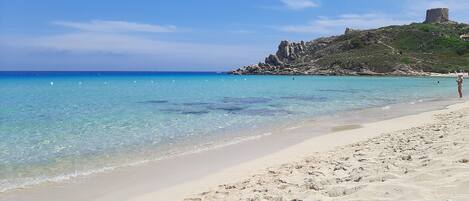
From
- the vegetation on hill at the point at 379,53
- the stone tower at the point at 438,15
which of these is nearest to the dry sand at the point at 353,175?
the vegetation on hill at the point at 379,53

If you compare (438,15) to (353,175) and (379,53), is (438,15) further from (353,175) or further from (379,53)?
(353,175)

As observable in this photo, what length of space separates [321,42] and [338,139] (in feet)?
466

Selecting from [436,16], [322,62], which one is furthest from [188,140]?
[436,16]

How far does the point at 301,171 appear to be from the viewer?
9648mm

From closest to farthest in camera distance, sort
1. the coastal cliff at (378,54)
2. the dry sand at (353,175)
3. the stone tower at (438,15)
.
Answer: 1. the dry sand at (353,175)
2. the coastal cliff at (378,54)
3. the stone tower at (438,15)

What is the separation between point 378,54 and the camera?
4793 inches

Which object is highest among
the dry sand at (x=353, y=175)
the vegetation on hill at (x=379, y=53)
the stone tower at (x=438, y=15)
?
the stone tower at (x=438, y=15)

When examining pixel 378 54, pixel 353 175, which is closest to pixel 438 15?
pixel 378 54

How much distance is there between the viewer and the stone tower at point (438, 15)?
568 ft

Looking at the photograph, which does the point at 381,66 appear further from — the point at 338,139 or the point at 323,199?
the point at 323,199

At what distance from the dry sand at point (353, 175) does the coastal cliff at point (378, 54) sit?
98344 mm

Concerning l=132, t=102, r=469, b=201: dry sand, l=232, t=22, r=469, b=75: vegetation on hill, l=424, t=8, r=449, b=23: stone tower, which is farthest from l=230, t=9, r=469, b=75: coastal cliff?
l=132, t=102, r=469, b=201: dry sand

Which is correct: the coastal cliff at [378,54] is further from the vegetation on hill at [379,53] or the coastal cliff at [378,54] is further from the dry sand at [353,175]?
the dry sand at [353,175]

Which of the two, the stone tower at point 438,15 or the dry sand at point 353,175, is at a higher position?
the stone tower at point 438,15
